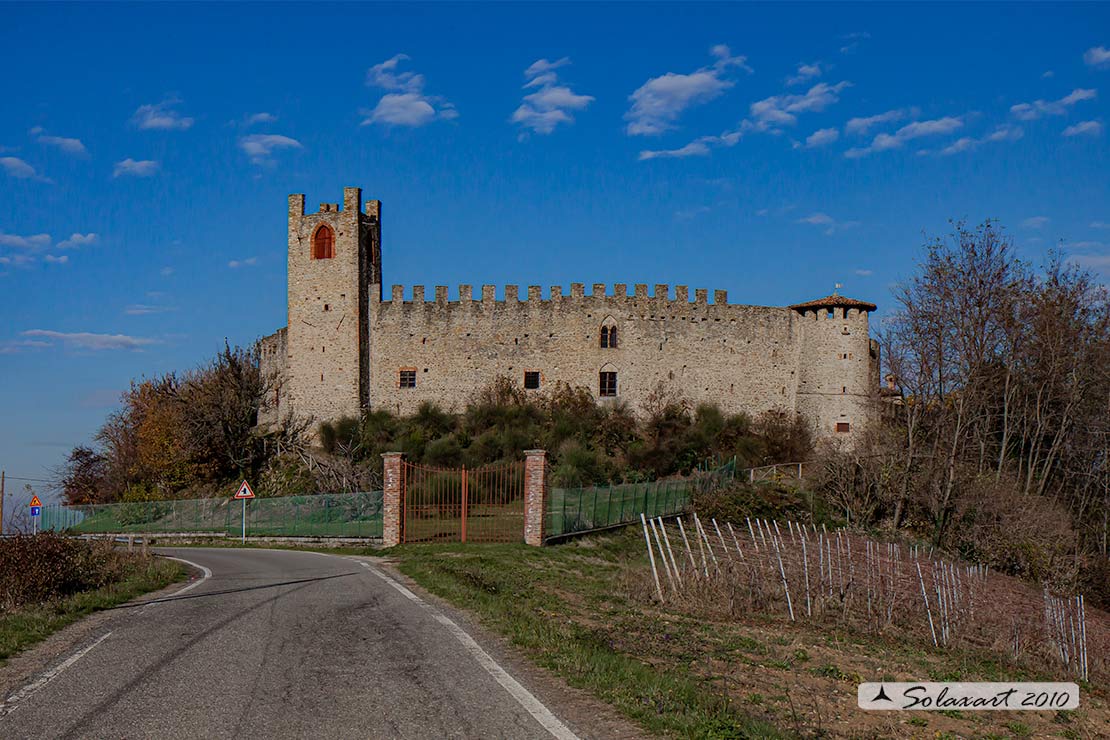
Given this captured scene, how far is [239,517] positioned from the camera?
33.2 meters

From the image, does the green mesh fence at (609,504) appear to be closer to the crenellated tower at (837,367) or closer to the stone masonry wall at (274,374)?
the crenellated tower at (837,367)

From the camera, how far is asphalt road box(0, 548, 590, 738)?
22.3 feet

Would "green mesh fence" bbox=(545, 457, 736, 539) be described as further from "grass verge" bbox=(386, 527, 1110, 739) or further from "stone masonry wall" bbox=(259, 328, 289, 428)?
"stone masonry wall" bbox=(259, 328, 289, 428)

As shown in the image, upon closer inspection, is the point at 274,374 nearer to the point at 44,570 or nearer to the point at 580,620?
the point at 44,570

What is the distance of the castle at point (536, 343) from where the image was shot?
4556 cm

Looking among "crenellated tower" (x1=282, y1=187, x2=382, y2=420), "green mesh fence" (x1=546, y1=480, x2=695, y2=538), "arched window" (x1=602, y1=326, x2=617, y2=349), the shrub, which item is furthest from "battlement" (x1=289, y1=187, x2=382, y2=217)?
the shrub

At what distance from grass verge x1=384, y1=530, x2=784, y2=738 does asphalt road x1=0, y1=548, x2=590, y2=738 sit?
0.67 m

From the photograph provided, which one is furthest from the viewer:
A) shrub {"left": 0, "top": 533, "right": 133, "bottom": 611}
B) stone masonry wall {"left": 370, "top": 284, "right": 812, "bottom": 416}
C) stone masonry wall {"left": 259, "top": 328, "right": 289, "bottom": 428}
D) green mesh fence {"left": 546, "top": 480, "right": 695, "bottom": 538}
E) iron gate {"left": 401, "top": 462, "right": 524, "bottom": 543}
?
stone masonry wall {"left": 259, "top": 328, "right": 289, "bottom": 428}

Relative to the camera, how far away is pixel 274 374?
164ft

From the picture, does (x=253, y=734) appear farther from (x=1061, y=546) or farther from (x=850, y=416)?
(x=850, y=416)

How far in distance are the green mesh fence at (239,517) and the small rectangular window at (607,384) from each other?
57.0 ft

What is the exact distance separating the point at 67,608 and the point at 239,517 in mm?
21685

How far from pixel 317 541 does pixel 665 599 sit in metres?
16.7

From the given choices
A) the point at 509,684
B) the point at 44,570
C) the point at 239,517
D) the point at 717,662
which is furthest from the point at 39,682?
the point at 239,517
